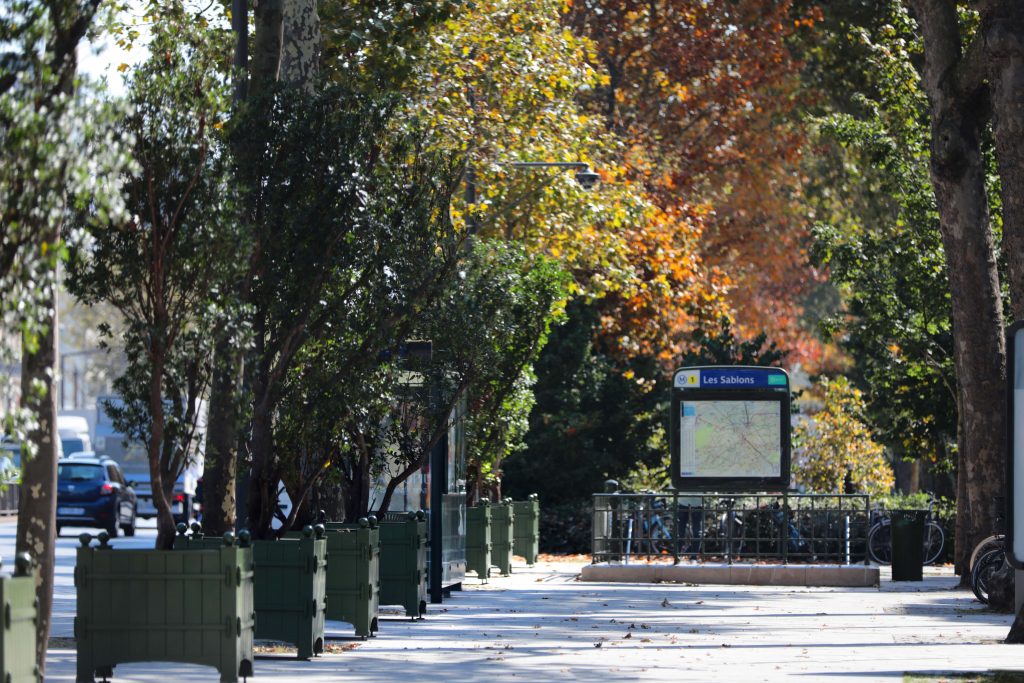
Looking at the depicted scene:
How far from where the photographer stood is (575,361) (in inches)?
1448

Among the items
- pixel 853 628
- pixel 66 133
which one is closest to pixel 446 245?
pixel 853 628

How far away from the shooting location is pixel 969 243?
22.0 metres

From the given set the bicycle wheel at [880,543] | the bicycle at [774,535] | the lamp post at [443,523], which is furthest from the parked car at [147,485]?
the lamp post at [443,523]

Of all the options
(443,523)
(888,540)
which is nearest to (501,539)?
(443,523)

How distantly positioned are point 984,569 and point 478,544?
287 inches

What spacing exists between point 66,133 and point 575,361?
89.1ft

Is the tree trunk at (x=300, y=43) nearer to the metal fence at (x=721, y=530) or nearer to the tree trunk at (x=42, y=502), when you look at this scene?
the tree trunk at (x=42, y=502)

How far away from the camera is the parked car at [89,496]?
39.5m

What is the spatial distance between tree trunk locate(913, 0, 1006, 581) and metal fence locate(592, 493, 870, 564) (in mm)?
3360

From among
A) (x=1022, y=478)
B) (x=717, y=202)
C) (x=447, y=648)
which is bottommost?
(x=447, y=648)

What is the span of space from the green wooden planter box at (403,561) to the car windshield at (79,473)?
22.7m

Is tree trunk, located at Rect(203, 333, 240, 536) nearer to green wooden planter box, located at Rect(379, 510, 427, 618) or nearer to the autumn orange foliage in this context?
green wooden planter box, located at Rect(379, 510, 427, 618)

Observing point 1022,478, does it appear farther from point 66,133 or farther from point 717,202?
point 717,202

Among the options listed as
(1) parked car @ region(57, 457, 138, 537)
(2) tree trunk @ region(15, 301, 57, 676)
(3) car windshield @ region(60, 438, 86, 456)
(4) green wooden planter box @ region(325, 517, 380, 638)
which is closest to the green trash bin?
(4) green wooden planter box @ region(325, 517, 380, 638)
